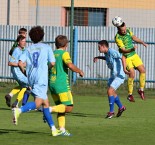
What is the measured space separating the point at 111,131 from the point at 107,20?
903 inches

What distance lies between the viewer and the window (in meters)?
37.4

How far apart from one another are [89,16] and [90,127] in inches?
891

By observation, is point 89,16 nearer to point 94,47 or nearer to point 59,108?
point 94,47

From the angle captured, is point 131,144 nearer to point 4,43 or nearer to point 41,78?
point 41,78

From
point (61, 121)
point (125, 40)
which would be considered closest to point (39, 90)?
point (61, 121)

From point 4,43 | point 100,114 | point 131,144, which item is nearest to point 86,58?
point 4,43

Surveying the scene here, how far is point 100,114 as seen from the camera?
1848cm

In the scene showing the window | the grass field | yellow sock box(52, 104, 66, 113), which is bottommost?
the grass field

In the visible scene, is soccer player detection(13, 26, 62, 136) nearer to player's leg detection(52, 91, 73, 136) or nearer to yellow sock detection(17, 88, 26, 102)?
player's leg detection(52, 91, 73, 136)

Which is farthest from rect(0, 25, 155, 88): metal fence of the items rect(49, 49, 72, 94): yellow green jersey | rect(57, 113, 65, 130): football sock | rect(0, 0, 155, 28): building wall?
rect(57, 113, 65, 130): football sock

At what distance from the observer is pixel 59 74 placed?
14.2 meters

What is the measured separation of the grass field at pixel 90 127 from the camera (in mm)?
13172

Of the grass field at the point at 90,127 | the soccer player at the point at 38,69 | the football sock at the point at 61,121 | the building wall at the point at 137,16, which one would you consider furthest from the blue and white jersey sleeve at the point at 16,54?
the building wall at the point at 137,16

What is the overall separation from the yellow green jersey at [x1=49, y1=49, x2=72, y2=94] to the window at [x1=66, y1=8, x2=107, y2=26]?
23.1 m
